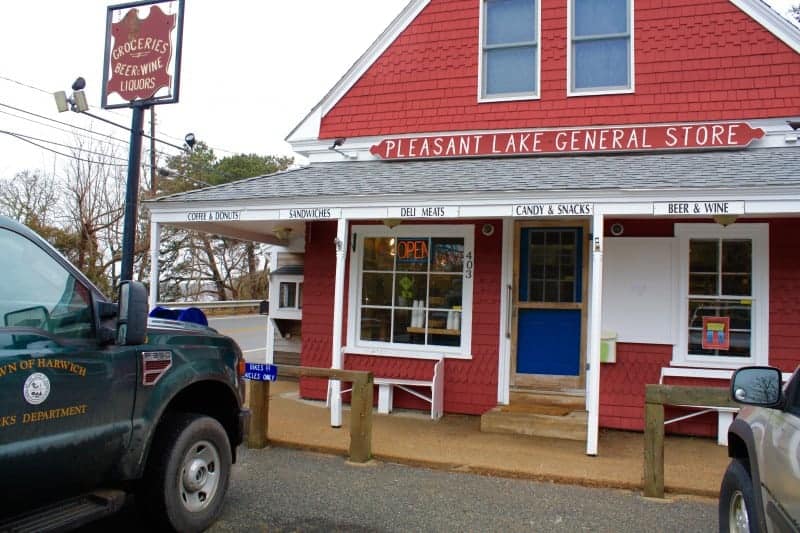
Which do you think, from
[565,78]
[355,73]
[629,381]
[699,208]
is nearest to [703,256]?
[699,208]

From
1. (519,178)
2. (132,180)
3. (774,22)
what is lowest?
(519,178)

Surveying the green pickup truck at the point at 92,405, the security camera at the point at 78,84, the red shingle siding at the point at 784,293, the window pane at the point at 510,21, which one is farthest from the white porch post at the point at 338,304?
the security camera at the point at 78,84

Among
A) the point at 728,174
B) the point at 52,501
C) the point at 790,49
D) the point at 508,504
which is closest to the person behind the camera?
the point at 52,501

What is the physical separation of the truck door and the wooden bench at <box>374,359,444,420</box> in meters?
4.95

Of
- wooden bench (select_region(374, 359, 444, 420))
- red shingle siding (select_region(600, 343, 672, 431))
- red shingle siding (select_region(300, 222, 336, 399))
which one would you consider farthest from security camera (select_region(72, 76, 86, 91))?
red shingle siding (select_region(600, 343, 672, 431))

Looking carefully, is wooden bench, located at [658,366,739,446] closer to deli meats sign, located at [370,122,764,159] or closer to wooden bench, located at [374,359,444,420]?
wooden bench, located at [374,359,444,420]

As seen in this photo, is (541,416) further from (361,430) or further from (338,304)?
(338,304)

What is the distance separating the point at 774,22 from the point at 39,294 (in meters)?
8.94

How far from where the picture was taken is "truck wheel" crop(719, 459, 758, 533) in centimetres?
315

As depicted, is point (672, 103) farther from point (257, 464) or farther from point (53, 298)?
point (53, 298)

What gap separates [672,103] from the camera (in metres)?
8.59

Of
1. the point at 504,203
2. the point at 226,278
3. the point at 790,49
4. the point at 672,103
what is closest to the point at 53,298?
the point at 504,203

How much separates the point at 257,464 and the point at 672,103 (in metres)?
6.86

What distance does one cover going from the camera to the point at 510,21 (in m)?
9.56
